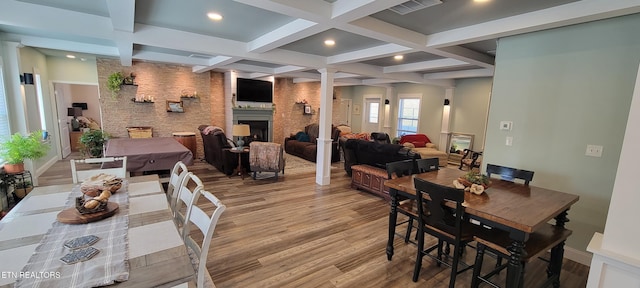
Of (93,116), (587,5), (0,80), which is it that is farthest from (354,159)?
(93,116)

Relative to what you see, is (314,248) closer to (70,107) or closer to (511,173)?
(511,173)

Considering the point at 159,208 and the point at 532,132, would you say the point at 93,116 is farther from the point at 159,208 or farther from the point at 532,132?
the point at 532,132

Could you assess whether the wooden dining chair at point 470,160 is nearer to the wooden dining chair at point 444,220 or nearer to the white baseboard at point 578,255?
the white baseboard at point 578,255

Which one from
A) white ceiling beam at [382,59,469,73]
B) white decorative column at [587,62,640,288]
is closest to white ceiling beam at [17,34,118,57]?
white ceiling beam at [382,59,469,73]

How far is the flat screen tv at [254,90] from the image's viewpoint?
757 centimetres

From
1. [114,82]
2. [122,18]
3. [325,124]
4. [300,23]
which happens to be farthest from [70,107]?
[300,23]

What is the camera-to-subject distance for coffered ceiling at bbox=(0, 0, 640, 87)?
2.37m

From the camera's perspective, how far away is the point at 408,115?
9289mm

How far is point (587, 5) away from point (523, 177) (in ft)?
5.32

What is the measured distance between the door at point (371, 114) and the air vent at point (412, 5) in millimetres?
7655

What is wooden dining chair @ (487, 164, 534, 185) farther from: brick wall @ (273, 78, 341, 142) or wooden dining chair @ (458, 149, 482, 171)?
brick wall @ (273, 78, 341, 142)

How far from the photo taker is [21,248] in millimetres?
1308

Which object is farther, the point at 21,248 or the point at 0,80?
the point at 0,80

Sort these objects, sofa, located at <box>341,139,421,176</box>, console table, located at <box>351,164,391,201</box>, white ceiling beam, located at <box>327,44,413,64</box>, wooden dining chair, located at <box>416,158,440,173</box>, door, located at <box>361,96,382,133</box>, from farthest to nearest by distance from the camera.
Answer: door, located at <box>361,96,382,133</box> → console table, located at <box>351,164,391,201</box> → sofa, located at <box>341,139,421,176</box> → white ceiling beam, located at <box>327,44,413,64</box> → wooden dining chair, located at <box>416,158,440,173</box>
